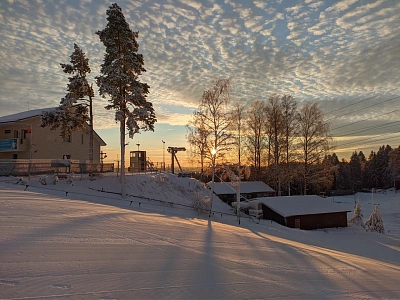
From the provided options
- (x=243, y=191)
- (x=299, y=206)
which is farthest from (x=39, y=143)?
(x=299, y=206)

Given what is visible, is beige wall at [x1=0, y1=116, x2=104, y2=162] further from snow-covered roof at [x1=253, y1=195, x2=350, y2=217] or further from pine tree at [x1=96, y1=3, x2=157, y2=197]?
Answer: snow-covered roof at [x1=253, y1=195, x2=350, y2=217]

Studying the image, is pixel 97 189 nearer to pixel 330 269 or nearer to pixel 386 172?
pixel 330 269

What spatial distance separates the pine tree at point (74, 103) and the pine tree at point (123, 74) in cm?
476

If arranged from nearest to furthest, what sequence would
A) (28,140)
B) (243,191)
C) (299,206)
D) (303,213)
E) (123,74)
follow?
(123,74), (303,213), (299,206), (28,140), (243,191)

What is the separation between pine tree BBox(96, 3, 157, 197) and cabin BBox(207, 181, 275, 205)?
17.3 m

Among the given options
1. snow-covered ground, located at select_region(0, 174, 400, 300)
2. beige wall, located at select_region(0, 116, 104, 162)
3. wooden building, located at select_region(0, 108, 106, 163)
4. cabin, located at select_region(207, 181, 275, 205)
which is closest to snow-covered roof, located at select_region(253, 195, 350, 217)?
cabin, located at select_region(207, 181, 275, 205)

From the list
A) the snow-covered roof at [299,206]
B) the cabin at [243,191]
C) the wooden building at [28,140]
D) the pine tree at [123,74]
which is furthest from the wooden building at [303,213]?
the wooden building at [28,140]

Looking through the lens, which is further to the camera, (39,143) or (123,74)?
(39,143)

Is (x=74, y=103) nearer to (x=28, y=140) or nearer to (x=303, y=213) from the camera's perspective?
(x=28, y=140)

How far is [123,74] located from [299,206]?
68.1 feet

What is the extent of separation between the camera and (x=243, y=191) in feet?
134

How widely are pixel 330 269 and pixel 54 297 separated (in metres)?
7.79

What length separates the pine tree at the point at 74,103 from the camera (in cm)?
2764

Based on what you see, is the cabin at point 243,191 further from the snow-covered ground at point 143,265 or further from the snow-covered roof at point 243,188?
the snow-covered ground at point 143,265
